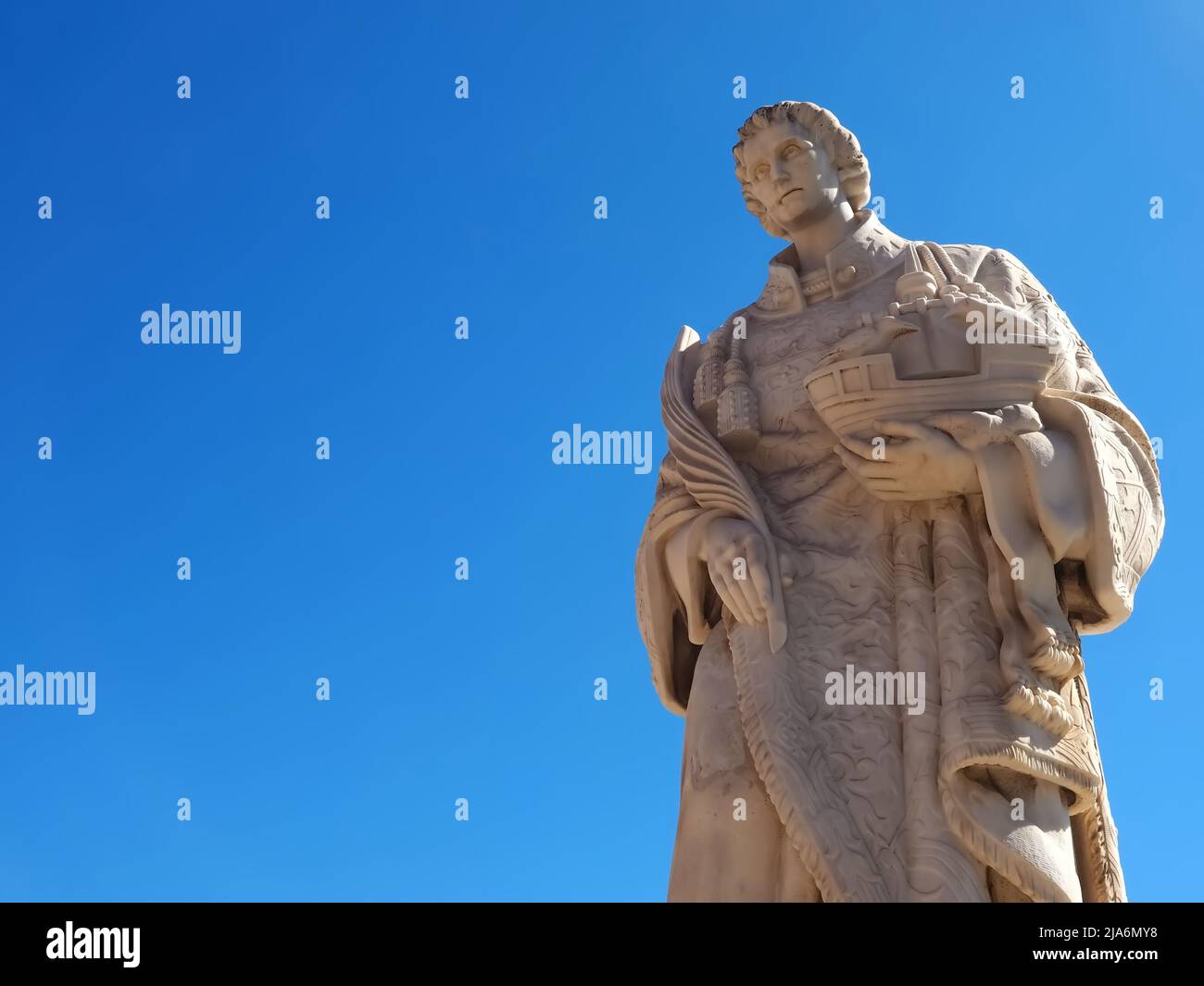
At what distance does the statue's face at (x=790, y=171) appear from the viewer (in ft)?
27.9

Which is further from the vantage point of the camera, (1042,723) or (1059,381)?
(1059,381)

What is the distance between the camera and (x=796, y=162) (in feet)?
28.0

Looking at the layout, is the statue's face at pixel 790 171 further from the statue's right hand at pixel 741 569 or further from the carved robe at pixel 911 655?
the statue's right hand at pixel 741 569

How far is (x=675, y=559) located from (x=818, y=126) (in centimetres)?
230

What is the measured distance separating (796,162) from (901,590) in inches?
90.7

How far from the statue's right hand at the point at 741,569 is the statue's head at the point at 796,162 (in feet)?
5.82

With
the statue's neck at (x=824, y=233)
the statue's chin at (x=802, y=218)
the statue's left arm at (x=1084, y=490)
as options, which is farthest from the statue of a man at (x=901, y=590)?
the statue's chin at (x=802, y=218)

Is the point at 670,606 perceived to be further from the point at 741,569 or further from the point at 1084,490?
the point at 1084,490
